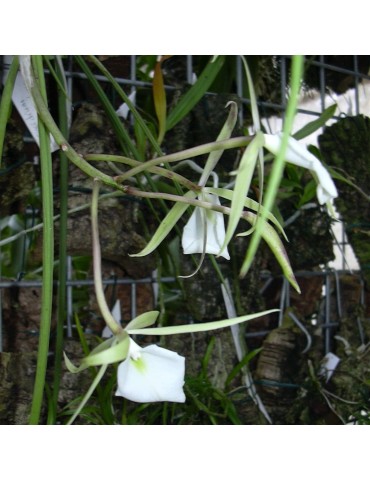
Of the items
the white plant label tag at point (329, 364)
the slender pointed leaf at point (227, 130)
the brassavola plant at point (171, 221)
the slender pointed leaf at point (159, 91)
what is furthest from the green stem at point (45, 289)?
the white plant label tag at point (329, 364)

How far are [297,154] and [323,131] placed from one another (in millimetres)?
620

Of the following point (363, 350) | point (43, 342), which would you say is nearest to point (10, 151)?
point (43, 342)

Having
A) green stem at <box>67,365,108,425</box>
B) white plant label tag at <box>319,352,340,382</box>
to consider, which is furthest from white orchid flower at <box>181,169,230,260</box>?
white plant label tag at <box>319,352,340,382</box>

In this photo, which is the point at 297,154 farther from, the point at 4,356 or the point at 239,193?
the point at 4,356

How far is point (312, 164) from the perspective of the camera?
0.28m

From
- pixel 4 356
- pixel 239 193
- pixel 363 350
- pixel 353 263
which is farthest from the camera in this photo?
pixel 353 263

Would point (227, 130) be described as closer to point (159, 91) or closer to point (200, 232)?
point (200, 232)

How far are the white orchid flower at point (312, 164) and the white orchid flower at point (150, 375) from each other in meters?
0.14

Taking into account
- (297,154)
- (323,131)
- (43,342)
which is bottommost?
(43,342)

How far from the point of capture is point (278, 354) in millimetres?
766

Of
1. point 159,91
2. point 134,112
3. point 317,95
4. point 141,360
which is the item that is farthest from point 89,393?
point 317,95

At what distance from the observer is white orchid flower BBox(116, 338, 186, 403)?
325 millimetres

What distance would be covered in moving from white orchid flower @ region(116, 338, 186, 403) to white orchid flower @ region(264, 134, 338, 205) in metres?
0.14

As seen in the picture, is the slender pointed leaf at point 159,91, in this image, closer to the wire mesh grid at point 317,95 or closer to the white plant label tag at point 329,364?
the wire mesh grid at point 317,95
